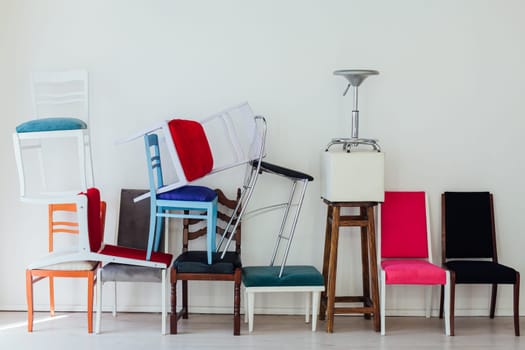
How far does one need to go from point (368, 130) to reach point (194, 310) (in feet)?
5.99

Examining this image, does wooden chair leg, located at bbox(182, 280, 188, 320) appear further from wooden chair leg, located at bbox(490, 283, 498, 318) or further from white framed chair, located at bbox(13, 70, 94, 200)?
wooden chair leg, located at bbox(490, 283, 498, 318)

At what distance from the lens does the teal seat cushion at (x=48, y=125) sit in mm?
4043

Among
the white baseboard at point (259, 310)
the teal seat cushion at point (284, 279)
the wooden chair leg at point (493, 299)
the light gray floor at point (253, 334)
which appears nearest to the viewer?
the light gray floor at point (253, 334)

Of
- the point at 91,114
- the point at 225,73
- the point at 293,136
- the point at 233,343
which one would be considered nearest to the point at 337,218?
the point at 293,136

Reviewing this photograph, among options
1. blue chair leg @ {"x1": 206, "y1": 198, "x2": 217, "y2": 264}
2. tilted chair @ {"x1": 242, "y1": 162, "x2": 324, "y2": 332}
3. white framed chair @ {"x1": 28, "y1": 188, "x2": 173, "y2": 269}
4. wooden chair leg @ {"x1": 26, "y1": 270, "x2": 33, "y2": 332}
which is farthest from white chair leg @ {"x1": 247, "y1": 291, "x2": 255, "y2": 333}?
wooden chair leg @ {"x1": 26, "y1": 270, "x2": 33, "y2": 332}

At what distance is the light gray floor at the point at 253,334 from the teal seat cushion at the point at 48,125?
133cm

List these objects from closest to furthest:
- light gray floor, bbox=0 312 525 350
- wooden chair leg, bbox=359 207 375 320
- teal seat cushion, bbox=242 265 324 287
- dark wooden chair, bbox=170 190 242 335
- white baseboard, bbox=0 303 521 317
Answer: light gray floor, bbox=0 312 525 350
dark wooden chair, bbox=170 190 242 335
teal seat cushion, bbox=242 265 324 287
wooden chair leg, bbox=359 207 375 320
white baseboard, bbox=0 303 521 317

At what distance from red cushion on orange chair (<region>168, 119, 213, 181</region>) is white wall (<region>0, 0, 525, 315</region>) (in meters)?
0.40

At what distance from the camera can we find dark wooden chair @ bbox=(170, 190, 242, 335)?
3953 mm

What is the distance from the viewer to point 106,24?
4.46 metres

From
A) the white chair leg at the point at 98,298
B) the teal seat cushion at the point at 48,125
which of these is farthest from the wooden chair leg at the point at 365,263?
the teal seat cushion at the point at 48,125

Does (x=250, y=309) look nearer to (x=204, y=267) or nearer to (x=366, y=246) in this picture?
(x=204, y=267)

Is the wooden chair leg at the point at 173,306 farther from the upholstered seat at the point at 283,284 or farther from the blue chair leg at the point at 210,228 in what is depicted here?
the upholstered seat at the point at 283,284

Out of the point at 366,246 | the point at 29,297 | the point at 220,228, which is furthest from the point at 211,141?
the point at 29,297
